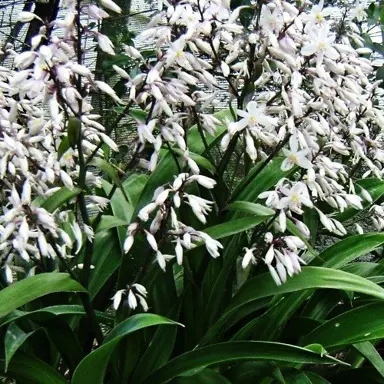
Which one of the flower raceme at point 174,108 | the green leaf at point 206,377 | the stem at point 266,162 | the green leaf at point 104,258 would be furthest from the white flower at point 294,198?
the green leaf at point 104,258

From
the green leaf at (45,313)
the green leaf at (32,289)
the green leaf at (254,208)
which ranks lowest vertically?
the green leaf at (45,313)

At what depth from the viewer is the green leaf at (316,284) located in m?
1.48

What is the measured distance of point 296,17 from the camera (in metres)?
1.43

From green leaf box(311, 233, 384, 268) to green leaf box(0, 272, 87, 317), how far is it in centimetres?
70

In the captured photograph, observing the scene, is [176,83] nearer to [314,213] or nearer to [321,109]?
[321,109]

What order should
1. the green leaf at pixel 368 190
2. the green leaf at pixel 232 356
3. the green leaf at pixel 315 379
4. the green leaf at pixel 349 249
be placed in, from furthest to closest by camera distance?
the green leaf at pixel 368 190, the green leaf at pixel 349 249, the green leaf at pixel 315 379, the green leaf at pixel 232 356

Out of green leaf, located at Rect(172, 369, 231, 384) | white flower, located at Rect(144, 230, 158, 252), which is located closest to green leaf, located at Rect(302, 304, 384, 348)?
green leaf, located at Rect(172, 369, 231, 384)

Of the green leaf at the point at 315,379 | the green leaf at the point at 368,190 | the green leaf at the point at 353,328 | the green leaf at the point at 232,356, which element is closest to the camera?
the green leaf at the point at 232,356

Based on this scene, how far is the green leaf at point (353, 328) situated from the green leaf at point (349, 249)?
0.20 m

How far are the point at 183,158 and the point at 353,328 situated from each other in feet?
1.93

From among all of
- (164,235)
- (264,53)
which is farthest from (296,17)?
(164,235)

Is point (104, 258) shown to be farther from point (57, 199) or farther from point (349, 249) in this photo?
point (349, 249)

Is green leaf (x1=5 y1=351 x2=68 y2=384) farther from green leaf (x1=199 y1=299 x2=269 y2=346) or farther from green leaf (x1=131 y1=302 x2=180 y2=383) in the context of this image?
green leaf (x1=199 y1=299 x2=269 y2=346)

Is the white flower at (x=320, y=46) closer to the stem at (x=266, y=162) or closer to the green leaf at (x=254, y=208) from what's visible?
the stem at (x=266, y=162)
